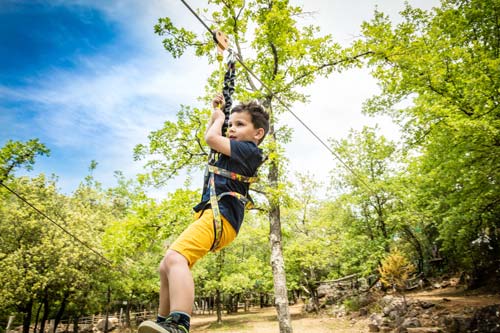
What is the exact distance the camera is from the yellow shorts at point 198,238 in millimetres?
1962

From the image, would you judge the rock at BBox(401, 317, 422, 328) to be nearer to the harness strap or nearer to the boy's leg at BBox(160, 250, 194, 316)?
the harness strap

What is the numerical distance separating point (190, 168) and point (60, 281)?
49.7 ft

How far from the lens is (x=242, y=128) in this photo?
2.75m

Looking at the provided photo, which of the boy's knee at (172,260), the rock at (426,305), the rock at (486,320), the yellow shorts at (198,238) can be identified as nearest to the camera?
the boy's knee at (172,260)

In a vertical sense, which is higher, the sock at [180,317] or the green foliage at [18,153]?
the green foliage at [18,153]

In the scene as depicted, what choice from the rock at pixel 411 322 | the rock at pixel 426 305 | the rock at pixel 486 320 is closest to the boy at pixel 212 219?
the rock at pixel 486 320

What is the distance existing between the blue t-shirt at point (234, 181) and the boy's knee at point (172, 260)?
1.54ft

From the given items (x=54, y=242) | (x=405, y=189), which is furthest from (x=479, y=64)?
(x=54, y=242)

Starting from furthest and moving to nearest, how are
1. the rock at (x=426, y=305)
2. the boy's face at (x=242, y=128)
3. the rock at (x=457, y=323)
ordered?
the rock at (x=426, y=305) < the rock at (x=457, y=323) < the boy's face at (x=242, y=128)

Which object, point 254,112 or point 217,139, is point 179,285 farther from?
point 254,112

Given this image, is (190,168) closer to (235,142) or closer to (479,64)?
(235,142)

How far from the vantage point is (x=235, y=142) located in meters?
2.48

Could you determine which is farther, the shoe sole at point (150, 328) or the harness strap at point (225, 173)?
the harness strap at point (225, 173)

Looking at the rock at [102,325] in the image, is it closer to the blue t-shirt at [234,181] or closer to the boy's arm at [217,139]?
the blue t-shirt at [234,181]
